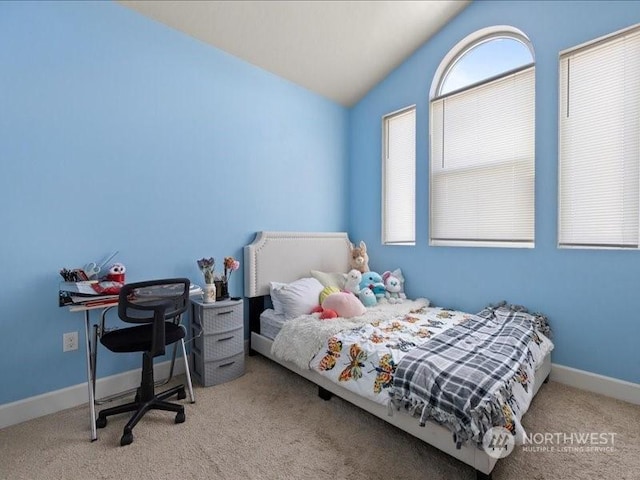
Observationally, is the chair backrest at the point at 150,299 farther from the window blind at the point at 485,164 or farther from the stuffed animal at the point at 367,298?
the window blind at the point at 485,164

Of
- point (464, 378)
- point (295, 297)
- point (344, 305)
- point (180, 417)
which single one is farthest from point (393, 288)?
point (180, 417)

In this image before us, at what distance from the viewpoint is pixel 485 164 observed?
2699mm

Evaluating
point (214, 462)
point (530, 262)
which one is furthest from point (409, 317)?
point (214, 462)

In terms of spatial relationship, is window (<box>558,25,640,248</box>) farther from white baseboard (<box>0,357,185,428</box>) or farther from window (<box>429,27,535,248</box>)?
white baseboard (<box>0,357,185,428</box>)

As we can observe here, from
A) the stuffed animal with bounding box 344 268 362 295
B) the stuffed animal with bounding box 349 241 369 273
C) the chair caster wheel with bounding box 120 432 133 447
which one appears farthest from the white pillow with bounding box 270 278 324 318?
the chair caster wheel with bounding box 120 432 133 447

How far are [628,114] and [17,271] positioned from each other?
401cm

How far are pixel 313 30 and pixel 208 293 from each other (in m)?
2.37

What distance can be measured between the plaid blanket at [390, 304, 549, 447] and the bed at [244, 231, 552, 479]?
0.23ft

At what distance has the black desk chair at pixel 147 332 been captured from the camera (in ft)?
5.47

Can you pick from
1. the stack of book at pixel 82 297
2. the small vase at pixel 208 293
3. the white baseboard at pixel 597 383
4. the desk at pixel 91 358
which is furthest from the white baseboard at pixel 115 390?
the stack of book at pixel 82 297

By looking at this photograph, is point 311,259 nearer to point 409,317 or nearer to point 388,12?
point 409,317

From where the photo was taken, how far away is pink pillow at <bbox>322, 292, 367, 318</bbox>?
8.16 feet

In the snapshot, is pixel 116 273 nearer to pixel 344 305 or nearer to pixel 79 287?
pixel 79 287

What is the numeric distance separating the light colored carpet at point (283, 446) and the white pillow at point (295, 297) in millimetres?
705
